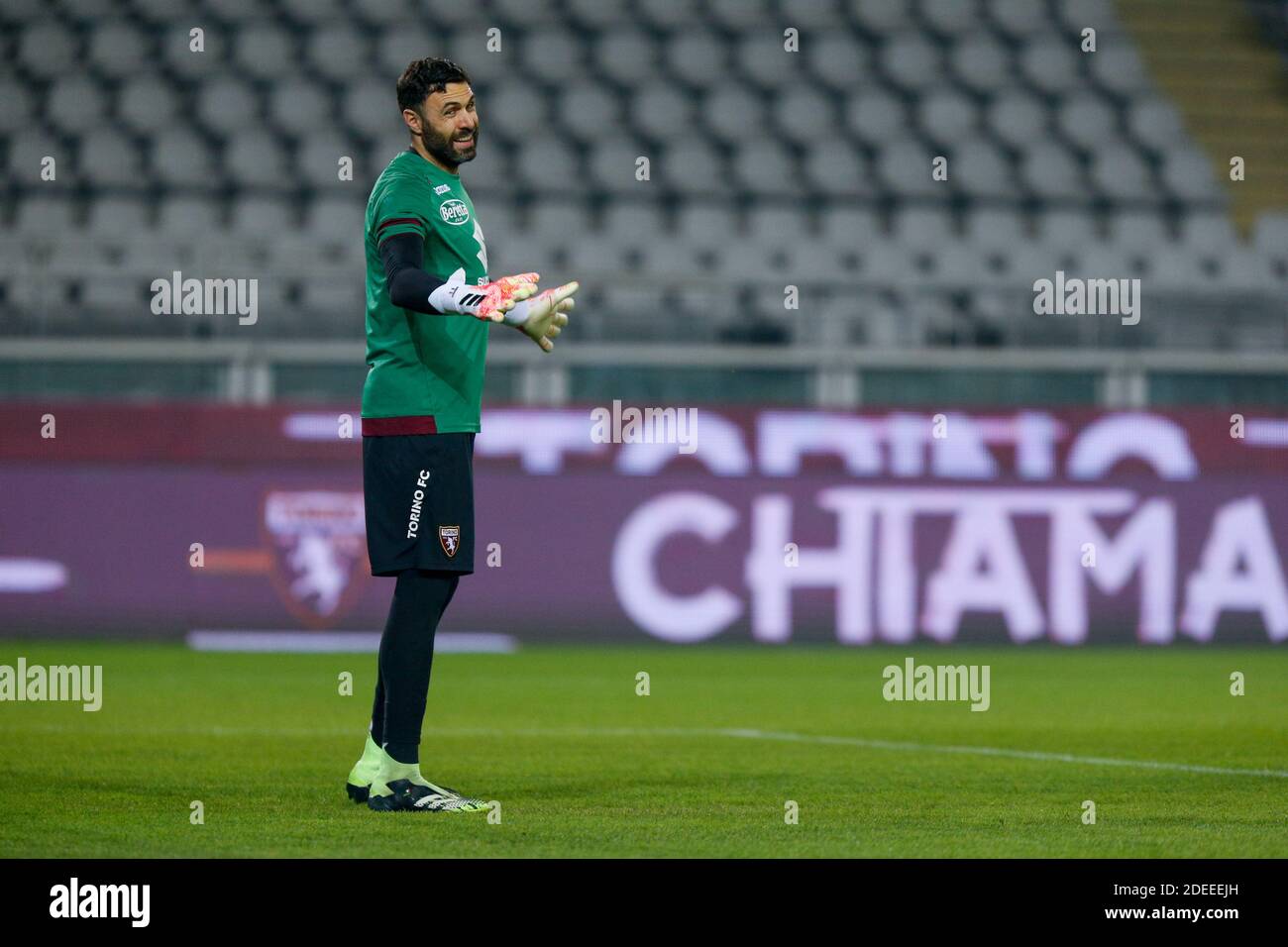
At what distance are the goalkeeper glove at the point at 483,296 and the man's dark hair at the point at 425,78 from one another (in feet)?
2.39

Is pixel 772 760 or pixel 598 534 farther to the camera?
pixel 598 534

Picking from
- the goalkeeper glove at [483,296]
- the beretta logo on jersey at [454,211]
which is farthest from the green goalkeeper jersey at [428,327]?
the goalkeeper glove at [483,296]

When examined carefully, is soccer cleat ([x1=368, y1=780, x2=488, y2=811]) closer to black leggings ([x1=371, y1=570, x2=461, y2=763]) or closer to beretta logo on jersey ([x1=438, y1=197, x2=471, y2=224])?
black leggings ([x1=371, y1=570, x2=461, y2=763])

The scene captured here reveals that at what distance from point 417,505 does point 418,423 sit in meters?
0.23

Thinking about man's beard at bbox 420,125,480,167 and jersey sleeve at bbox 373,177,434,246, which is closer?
jersey sleeve at bbox 373,177,434,246

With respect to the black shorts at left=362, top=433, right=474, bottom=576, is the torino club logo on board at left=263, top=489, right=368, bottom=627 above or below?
below

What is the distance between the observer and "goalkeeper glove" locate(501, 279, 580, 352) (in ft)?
16.1

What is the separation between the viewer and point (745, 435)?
13.4 meters

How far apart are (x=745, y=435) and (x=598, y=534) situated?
1.21 metres

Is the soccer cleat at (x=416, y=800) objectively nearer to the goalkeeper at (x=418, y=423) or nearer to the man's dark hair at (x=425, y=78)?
the goalkeeper at (x=418, y=423)

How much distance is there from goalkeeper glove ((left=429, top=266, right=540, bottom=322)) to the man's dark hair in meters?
0.73

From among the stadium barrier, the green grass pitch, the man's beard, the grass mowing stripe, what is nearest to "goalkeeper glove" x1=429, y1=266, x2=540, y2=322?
the man's beard
